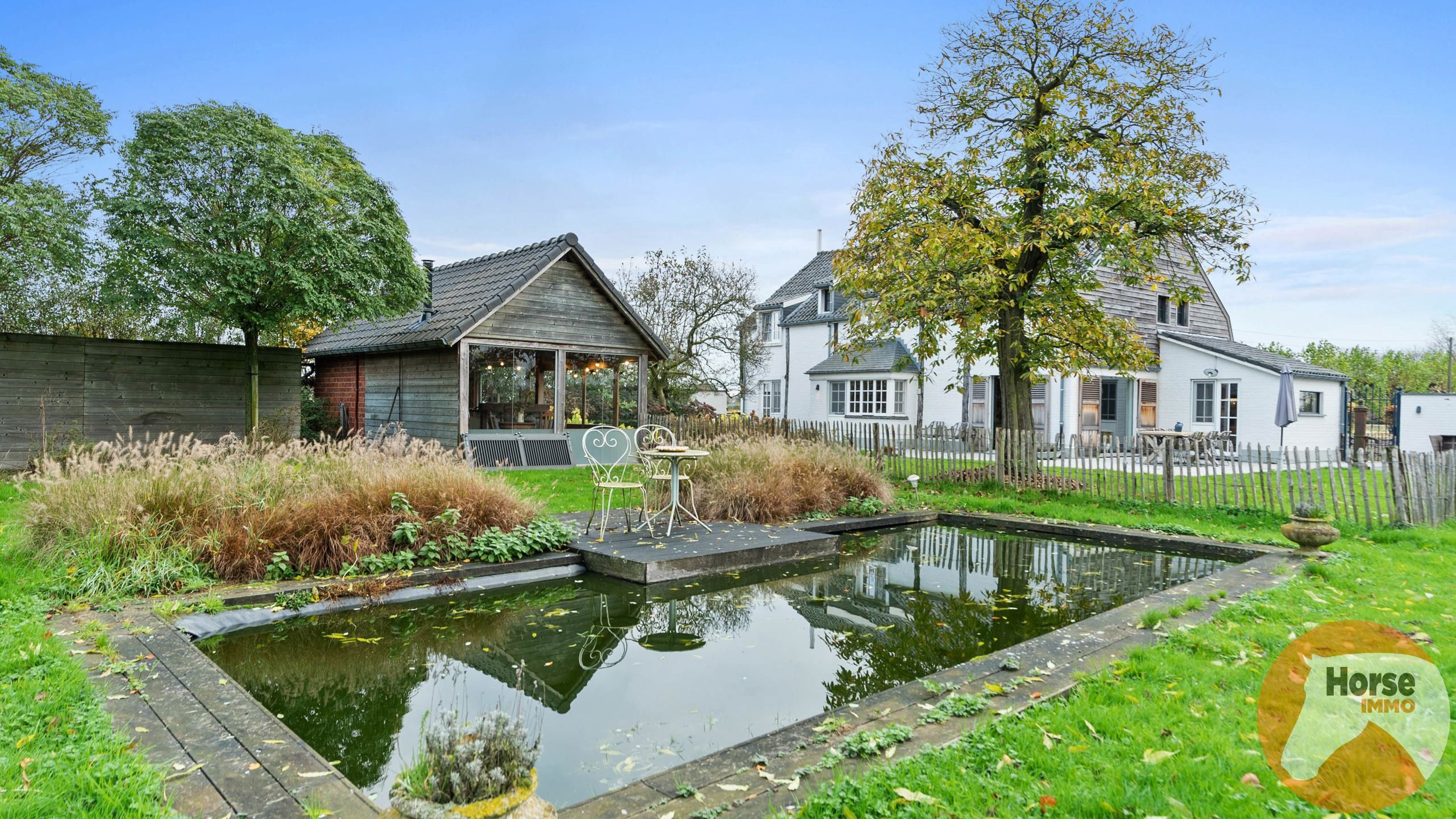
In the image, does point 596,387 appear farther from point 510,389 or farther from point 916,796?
point 916,796

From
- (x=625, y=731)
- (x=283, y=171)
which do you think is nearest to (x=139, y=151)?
(x=283, y=171)

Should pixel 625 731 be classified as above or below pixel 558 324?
below

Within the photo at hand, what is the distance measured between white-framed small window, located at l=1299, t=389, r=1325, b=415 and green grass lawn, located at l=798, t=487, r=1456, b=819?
18.1 m

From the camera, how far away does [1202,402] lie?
67.7ft

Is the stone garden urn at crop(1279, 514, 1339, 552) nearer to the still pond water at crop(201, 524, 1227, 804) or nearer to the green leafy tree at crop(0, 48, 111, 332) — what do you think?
the still pond water at crop(201, 524, 1227, 804)

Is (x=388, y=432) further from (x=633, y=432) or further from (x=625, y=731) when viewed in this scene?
(x=625, y=731)

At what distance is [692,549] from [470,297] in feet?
34.0

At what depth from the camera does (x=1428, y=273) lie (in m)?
24.5

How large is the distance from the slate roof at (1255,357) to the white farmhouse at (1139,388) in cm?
4

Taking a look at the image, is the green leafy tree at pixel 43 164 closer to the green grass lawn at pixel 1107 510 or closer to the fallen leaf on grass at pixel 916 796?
the green grass lawn at pixel 1107 510

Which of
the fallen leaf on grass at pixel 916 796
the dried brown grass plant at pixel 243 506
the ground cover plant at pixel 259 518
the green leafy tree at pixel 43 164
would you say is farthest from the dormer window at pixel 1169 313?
the green leafy tree at pixel 43 164

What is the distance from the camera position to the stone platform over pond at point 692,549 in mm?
6609

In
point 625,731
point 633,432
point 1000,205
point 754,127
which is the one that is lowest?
point 625,731

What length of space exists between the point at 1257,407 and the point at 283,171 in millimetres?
22654
